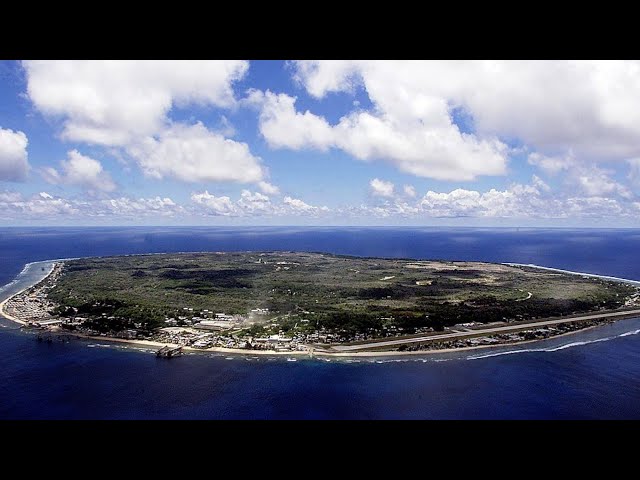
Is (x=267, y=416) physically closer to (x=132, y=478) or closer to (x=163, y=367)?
(x=163, y=367)

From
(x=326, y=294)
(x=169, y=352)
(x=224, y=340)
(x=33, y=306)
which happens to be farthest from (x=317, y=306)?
(x=33, y=306)

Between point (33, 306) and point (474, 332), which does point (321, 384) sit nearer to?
point (474, 332)

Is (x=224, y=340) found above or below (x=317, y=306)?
below

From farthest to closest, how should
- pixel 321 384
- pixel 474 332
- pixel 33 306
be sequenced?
pixel 33 306
pixel 474 332
pixel 321 384

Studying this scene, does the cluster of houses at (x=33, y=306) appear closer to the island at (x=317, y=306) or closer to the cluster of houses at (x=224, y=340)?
the island at (x=317, y=306)

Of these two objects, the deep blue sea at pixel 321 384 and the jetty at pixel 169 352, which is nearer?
the deep blue sea at pixel 321 384

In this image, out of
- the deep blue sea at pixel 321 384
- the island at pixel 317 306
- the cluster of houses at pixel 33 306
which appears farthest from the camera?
the cluster of houses at pixel 33 306

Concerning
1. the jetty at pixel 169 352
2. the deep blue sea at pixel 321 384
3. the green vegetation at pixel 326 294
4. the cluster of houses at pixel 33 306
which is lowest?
the deep blue sea at pixel 321 384

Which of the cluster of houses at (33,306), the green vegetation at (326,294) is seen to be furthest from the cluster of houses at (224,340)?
the cluster of houses at (33,306)
